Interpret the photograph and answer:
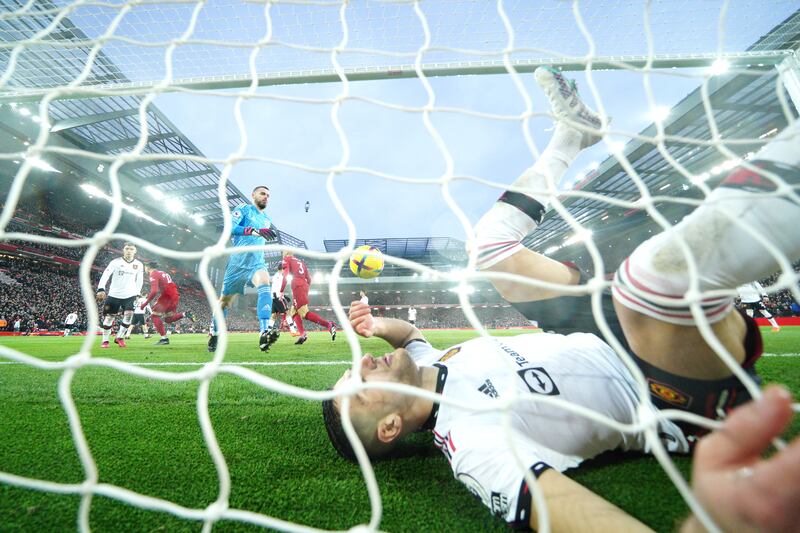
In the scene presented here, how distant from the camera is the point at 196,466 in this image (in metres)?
1.15

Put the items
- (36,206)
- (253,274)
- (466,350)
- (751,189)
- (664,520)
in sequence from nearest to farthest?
(751,189)
(664,520)
(466,350)
(253,274)
(36,206)

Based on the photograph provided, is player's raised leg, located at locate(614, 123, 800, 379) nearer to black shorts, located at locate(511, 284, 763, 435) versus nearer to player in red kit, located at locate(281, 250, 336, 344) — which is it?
black shorts, located at locate(511, 284, 763, 435)

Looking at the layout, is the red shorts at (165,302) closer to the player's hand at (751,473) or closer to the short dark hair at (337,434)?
the short dark hair at (337,434)

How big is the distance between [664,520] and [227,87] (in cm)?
286

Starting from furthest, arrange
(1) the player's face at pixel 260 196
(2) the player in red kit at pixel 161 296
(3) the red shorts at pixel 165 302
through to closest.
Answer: (3) the red shorts at pixel 165 302 → (2) the player in red kit at pixel 161 296 → (1) the player's face at pixel 260 196

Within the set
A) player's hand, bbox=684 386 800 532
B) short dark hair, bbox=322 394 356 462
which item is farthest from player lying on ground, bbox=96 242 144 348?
player's hand, bbox=684 386 800 532

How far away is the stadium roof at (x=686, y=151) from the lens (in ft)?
21.3

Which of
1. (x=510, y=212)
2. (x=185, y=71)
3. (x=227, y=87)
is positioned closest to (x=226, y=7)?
(x=227, y=87)

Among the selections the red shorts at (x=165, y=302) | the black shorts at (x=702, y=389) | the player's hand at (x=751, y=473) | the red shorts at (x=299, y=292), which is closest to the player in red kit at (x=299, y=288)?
the red shorts at (x=299, y=292)

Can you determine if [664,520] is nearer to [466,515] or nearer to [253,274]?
[466,515]

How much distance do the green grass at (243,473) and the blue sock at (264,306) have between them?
2.51 metres

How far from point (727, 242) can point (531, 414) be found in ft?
2.16

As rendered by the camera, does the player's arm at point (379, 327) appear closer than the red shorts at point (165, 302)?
Yes

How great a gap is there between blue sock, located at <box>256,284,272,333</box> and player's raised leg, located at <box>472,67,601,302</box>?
3667mm
